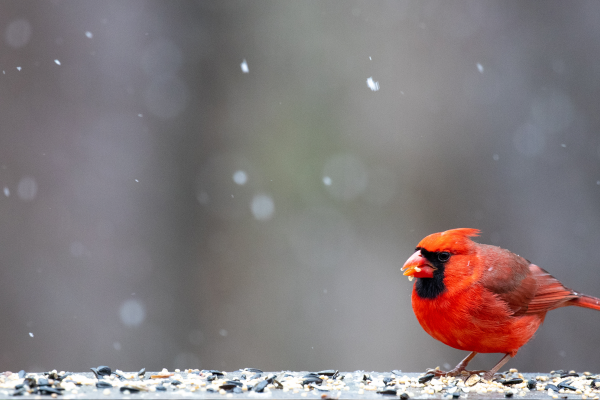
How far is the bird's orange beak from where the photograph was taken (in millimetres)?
2492

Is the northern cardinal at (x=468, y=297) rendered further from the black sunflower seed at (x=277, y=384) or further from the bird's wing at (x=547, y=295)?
the black sunflower seed at (x=277, y=384)

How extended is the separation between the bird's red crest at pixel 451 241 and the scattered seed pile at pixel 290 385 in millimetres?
532

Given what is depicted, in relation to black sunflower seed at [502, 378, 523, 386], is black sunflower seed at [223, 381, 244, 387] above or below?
above

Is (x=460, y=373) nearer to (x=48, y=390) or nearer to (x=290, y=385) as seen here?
(x=290, y=385)

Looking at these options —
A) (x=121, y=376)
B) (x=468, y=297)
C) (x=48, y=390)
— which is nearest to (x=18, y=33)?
(x=121, y=376)

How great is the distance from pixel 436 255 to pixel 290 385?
0.84 m

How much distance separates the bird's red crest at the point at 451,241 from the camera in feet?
8.33

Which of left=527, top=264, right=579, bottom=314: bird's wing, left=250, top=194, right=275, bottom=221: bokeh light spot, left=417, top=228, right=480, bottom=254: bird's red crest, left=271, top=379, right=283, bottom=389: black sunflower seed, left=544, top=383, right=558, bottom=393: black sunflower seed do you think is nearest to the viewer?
left=271, top=379, right=283, bottom=389: black sunflower seed

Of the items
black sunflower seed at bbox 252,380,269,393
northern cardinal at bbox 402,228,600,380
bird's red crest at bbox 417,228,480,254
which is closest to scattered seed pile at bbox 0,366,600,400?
black sunflower seed at bbox 252,380,269,393

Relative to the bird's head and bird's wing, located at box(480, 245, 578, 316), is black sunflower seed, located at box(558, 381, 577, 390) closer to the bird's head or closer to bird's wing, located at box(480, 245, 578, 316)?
bird's wing, located at box(480, 245, 578, 316)

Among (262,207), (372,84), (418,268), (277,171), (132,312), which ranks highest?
(372,84)

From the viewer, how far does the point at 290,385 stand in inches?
85.6

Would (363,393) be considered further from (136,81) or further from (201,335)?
(136,81)

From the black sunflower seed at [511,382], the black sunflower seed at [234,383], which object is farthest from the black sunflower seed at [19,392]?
the black sunflower seed at [511,382]
